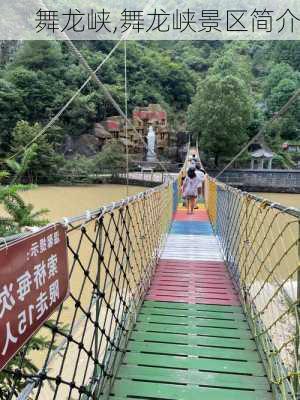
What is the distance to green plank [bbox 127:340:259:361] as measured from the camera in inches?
65.6

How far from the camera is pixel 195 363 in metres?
1.61

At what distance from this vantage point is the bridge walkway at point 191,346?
1.43 m

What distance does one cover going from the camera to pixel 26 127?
16719mm

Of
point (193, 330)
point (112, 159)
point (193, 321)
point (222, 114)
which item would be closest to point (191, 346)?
point (193, 330)

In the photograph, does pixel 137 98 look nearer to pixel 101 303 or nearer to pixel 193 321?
pixel 193 321

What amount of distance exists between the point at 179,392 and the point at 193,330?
517 mm

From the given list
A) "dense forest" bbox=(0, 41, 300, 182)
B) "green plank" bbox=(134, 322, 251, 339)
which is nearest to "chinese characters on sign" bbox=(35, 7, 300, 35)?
"green plank" bbox=(134, 322, 251, 339)

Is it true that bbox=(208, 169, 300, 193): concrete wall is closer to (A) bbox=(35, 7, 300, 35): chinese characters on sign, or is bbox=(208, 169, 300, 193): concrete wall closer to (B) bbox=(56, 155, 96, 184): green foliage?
(B) bbox=(56, 155, 96, 184): green foliage

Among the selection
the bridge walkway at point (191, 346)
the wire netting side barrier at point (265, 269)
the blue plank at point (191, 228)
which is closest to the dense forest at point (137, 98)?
the blue plank at point (191, 228)

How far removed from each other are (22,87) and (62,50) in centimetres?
493

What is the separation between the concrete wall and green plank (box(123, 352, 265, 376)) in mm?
17086

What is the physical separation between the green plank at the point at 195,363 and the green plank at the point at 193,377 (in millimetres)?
32

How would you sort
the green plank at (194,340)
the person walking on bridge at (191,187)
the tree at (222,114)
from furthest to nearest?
1. the tree at (222,114)
2. the person walking on bridge at (191,187)
3. the green plank at (194,340)

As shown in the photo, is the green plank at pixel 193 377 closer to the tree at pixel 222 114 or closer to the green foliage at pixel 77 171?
the green foliage at pixel 77 171
